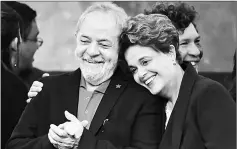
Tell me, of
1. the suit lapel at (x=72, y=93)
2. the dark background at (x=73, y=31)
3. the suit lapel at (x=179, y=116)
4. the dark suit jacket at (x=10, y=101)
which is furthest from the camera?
the dark background at (x=73, y=31)

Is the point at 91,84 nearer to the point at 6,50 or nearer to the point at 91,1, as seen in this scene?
the point at 6,50

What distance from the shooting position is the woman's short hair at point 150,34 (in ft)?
7.44

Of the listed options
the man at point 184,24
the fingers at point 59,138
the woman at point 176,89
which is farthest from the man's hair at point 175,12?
the fingers at point 59,138

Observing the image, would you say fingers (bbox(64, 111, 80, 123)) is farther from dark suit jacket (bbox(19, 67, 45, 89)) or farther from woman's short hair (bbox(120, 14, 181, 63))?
dark suit jacket (bbox(19, 67, 45, 89))

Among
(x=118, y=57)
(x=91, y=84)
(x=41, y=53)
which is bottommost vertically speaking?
(x=41, y=53)

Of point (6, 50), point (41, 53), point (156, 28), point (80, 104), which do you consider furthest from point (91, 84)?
point (41, 53)

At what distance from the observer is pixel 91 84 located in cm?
247

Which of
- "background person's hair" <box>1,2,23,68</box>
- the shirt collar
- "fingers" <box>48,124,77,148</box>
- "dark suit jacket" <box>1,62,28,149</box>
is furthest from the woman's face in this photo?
"background person's hair" <box>1,2,23,68</box>

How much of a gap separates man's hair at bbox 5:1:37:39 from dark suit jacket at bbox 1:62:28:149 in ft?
1.25

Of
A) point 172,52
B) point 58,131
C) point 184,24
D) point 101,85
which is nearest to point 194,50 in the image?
point 184,24

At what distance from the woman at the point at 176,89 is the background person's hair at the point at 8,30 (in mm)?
1271

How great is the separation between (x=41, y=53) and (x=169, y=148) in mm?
1971

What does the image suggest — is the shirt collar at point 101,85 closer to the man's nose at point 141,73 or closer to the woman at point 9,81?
the man's nose at point 141,73

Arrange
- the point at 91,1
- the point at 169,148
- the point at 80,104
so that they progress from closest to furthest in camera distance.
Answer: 1. the point at 169,148
2. the point at 80,104
3. the point at 91,1
